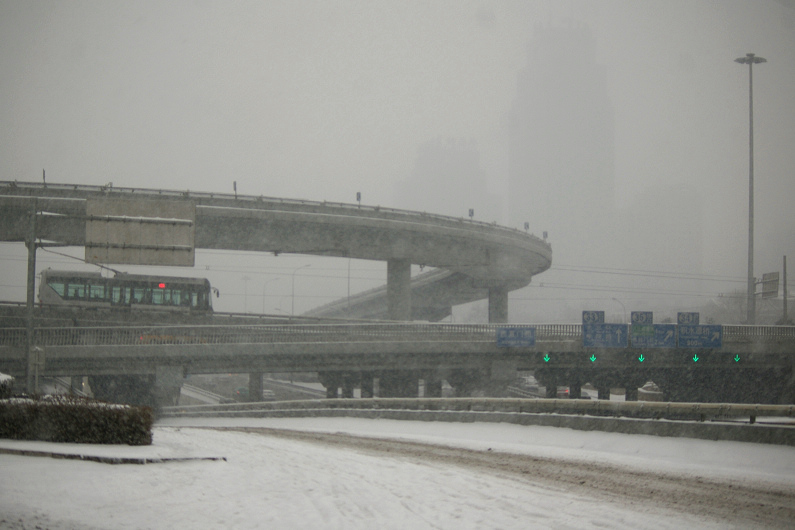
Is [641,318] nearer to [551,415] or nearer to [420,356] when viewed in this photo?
[420,356]

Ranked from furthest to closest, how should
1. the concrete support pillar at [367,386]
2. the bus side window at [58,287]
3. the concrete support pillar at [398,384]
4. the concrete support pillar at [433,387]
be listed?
1. the concrete support pillar at [367,386]
2. the concrete support pillar at [433,387]
3. the bus side window at [58,287]
4. the concrete support pillar at [398,384]

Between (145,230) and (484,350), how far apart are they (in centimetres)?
2224

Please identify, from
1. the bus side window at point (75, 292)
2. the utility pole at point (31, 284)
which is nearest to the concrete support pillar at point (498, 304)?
the bus side window at point (75, 292)

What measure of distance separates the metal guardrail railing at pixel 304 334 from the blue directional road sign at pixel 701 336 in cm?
170

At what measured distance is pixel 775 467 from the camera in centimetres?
1173

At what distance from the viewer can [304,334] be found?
3825 cm

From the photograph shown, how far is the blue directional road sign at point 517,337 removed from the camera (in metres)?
39.8

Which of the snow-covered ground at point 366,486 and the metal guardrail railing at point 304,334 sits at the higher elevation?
the metal guardrail railing at point 304,334

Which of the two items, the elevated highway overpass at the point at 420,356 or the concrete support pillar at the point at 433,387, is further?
the concrete support pillar at the point at 433,387

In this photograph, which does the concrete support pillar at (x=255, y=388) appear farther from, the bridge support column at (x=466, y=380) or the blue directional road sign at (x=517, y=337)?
the blue directional road sign at (x=517, y=337)

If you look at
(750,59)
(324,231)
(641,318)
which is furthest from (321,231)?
(750,59)

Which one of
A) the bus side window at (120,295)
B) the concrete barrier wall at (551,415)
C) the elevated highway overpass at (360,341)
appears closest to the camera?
the concrete barrier wall at (551,415)

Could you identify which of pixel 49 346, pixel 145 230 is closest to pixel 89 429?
A: pixel 145 230

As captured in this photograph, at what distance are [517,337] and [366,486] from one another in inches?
1223
